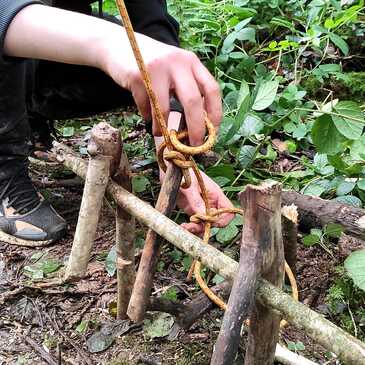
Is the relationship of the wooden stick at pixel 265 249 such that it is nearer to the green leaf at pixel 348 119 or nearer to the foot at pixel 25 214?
the green leaf at pixel 348 119

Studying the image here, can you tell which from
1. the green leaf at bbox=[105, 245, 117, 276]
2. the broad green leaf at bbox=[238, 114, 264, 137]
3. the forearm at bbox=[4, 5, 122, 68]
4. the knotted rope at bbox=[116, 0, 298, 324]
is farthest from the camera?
the broad green leaf at bbox=[238, 114, 264, 137]

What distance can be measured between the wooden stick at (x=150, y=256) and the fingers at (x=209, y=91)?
0.07 m

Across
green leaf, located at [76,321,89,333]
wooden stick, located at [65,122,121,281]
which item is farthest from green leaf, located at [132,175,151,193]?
wooden stick, located at [65,122,121,281]

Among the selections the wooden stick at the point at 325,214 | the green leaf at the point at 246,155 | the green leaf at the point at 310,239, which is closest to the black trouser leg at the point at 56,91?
the green leaf at the point at 246,155

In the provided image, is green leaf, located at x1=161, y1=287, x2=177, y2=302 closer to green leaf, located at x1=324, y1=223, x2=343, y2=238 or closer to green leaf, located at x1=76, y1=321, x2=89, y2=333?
green leaf, located at x1=76, y1=321, x2=89, y2=333

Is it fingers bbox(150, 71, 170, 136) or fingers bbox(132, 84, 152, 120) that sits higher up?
fingers bbox(150, 71, 170, 136)

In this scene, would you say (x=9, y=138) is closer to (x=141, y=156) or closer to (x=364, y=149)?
(x=141, y=156)

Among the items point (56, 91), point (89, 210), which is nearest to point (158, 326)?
point (89, 210)

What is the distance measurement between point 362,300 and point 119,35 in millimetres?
864

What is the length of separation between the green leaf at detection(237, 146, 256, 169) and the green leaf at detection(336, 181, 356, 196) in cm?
31

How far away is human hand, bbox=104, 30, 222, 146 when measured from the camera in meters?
1.04

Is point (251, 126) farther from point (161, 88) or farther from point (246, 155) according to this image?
point (161, 88)

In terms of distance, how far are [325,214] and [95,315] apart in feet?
2.20

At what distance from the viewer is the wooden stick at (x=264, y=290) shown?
79 cm
